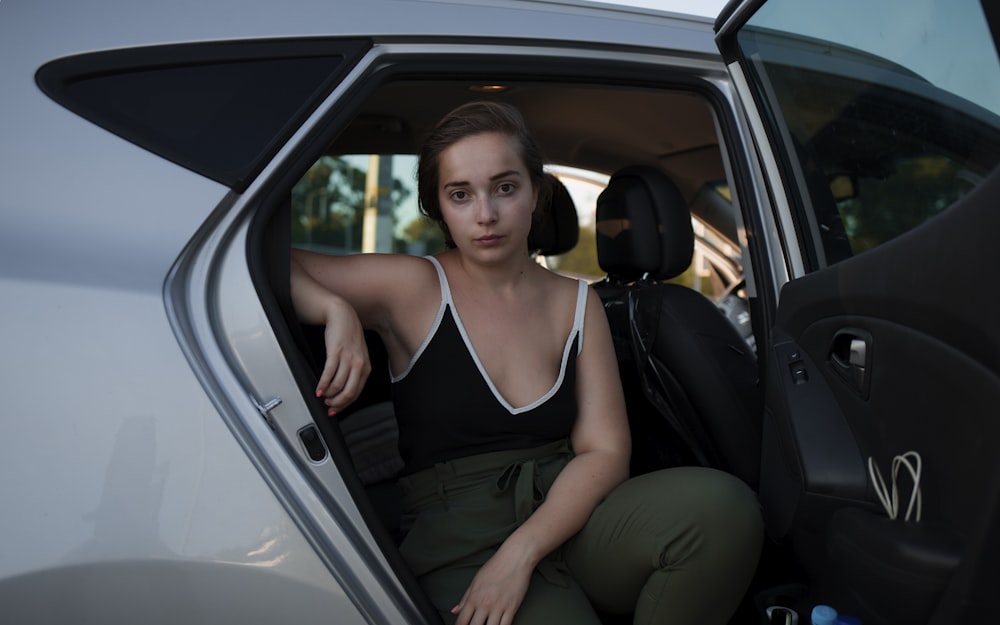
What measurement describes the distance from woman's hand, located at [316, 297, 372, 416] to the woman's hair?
0.44 metres

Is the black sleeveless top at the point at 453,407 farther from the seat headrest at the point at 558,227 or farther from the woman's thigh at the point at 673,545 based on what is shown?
the seat headrest at the point at 558,227

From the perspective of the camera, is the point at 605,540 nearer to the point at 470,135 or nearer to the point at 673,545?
the point at 673,545

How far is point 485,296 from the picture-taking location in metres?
1.74

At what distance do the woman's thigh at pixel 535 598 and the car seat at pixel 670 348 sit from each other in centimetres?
68

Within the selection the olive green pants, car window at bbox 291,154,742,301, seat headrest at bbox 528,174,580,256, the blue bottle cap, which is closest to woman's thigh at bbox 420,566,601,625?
the olive green pants

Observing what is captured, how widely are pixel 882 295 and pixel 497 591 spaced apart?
786mm

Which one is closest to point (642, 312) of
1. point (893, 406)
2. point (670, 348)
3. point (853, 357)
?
point (670, 348)

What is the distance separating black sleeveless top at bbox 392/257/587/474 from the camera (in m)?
1.61

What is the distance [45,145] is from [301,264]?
480 millimetres

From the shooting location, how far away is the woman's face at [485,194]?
5.34 feet

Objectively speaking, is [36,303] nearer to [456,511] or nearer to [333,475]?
[333,475]

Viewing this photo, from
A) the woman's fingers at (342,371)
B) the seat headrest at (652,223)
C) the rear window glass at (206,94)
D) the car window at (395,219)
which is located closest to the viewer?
the rear window glass at (206,94)

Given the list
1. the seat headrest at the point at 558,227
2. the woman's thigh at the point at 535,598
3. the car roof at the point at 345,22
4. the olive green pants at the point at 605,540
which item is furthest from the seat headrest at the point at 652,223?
the woman's thigh at the point at 535,598

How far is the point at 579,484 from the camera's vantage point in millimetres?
1579
